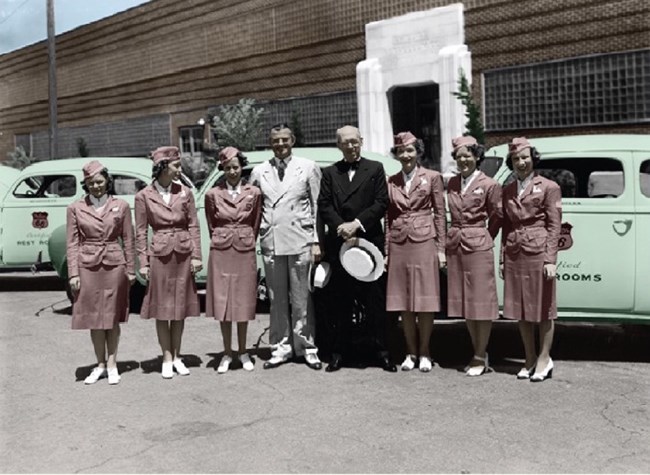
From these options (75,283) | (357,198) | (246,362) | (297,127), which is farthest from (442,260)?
(297,127)

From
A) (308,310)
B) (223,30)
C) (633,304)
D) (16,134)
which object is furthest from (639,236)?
(16,134)

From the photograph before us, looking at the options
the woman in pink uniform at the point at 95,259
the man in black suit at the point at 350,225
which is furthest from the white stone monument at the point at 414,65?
the woman in pink uniform at the point at 95,259

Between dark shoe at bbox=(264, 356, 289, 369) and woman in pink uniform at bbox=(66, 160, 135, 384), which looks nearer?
woman in pink uniform at bbox=(66, 160, 135, 384)

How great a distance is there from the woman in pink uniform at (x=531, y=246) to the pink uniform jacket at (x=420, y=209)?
0.53 m

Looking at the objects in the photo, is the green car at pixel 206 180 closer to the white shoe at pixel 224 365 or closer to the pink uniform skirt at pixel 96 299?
the white shoe at pixel 224 365

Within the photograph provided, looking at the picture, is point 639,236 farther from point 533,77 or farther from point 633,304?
point 533,77

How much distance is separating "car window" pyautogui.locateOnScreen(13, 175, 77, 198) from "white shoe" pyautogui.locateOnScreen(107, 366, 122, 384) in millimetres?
5817

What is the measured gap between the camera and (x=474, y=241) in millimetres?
6621

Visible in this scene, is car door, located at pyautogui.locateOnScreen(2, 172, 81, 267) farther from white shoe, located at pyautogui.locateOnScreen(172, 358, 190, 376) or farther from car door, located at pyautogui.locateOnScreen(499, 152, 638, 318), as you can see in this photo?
car door, located at pyautogui.locateOnScreen(499, 152, 638, 318)

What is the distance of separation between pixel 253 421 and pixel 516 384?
206 centimetres

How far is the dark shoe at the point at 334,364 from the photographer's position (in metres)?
6.92

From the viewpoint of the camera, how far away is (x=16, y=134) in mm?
39125

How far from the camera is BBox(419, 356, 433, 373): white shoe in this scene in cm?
682

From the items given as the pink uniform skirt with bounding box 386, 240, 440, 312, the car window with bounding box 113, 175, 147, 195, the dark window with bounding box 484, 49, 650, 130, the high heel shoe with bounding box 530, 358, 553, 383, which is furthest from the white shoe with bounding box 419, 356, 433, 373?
the dark window with bounding box 484, 49, 650, 130
